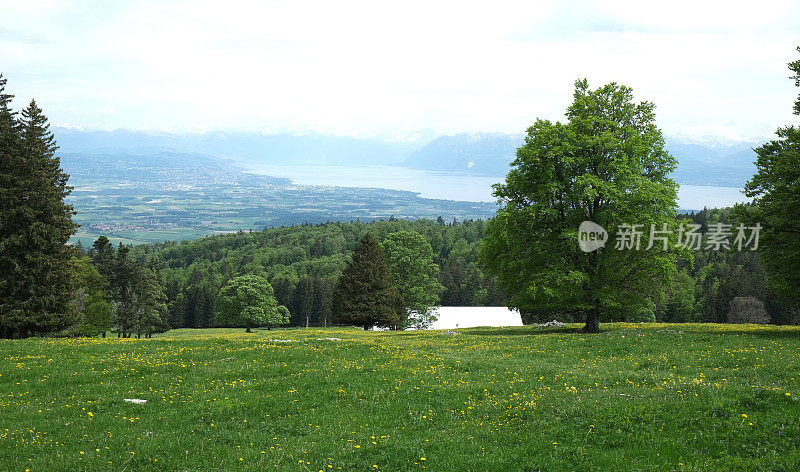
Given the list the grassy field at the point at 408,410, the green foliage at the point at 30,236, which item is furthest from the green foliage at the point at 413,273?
the grassy field at the point at 408,410

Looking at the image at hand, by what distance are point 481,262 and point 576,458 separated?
25491mm

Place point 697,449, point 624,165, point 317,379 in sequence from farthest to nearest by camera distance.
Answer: point 624,165, point 317,379, point 697,449

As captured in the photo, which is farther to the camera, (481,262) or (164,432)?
(481,262)

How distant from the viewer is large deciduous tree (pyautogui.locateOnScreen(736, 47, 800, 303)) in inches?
1020

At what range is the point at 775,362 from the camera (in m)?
18.0

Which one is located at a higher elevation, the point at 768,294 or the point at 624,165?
the point at 624,165

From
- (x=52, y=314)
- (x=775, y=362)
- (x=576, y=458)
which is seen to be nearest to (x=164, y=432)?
(x=576, y=458)

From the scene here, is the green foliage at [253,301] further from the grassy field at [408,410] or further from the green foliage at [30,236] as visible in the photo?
the grassy field at [408,410]

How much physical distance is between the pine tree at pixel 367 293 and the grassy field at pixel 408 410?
3775 cm

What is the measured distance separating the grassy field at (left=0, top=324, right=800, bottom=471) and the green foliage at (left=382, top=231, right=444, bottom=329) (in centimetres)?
4950

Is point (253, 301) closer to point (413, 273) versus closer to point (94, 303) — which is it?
point (94, 303)

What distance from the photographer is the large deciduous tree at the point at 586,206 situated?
30.0m

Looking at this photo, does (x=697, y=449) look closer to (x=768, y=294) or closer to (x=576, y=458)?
(x=576, y=458)

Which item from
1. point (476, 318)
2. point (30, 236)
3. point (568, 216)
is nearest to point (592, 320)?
point (568, 216)
